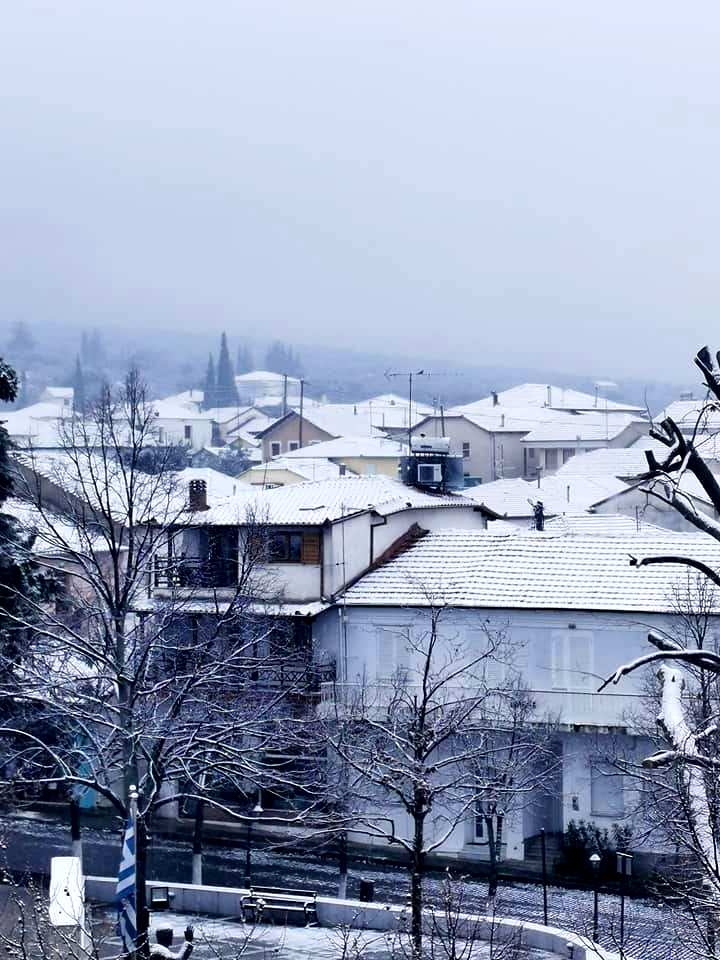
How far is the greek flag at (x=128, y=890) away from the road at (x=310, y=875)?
688 cm

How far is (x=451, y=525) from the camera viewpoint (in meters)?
37.8

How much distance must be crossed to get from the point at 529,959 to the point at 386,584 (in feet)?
41.7

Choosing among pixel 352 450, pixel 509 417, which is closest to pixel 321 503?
pixel 352 450

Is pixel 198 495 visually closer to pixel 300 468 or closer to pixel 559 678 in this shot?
pixel 559 678

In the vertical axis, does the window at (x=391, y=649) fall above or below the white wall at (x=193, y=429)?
below

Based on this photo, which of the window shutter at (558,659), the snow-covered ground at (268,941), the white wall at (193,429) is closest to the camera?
the snow-covered ground at (268,941)

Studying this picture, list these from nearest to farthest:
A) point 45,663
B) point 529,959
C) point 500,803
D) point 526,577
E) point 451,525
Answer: point 529,959 → point 45,663 → point 500,803 → point 526,577 → point 451,525

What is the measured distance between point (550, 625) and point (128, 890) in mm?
15583

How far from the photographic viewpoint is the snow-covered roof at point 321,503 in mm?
33406

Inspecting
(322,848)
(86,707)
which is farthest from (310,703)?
(86,707)

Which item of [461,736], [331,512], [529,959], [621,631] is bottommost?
[529,959]

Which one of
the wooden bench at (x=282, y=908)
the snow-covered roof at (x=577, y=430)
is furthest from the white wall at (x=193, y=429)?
the wooden bench at (x=282, y=908)

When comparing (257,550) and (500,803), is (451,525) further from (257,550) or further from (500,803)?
(500,803)

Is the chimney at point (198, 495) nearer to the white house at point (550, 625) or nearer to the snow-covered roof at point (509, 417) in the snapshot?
the white house at point (550, 625)
